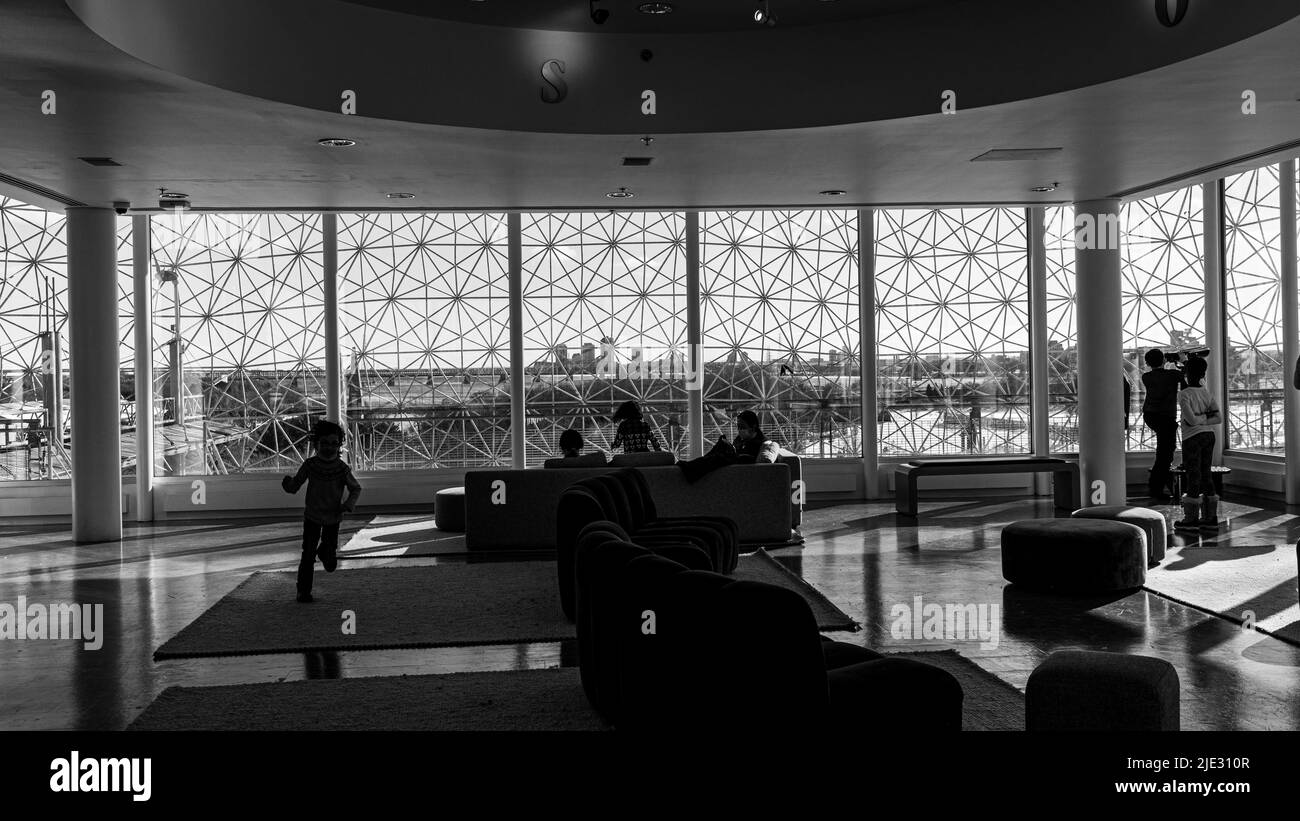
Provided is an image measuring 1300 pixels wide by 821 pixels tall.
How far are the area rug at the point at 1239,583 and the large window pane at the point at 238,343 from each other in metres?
10.1

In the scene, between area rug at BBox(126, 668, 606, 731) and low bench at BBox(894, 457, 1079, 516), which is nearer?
area rug at BBox(126, 668, 606, 731)

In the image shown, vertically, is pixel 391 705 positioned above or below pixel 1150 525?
below

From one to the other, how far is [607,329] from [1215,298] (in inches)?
305

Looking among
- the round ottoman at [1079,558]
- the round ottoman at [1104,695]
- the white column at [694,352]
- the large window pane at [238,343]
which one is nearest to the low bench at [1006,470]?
the white column at [694,352]

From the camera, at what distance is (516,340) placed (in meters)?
14.5

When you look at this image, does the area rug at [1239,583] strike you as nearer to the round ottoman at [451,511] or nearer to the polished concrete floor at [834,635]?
the polished concrete floor at [834,635]

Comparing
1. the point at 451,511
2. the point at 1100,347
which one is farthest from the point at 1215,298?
the point at 451,511

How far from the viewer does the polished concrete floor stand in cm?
565

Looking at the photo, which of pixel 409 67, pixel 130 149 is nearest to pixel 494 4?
pixel 409 67

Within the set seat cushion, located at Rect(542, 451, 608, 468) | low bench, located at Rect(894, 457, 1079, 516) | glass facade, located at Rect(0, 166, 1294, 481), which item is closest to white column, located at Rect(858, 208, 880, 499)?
glass facade, located at Rect(0, 166, 1294, 481)

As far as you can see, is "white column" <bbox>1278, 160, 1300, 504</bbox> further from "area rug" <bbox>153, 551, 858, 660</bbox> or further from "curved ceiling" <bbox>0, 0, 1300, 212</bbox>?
"area rug" <bbox>153, 551, 858, 660</bbox>

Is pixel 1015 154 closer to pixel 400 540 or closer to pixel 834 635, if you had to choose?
pixel 834 635

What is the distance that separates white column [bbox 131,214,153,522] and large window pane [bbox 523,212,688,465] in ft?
15.0
